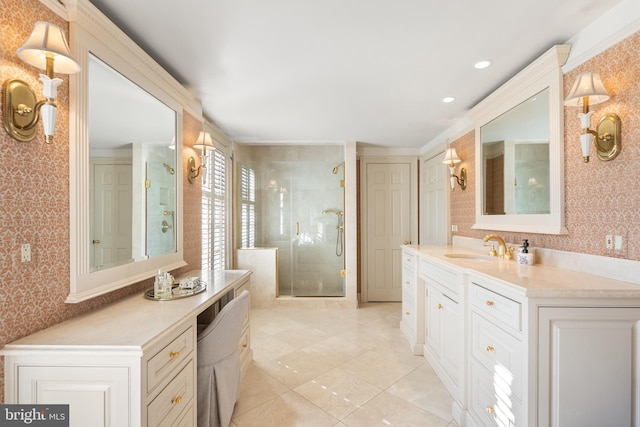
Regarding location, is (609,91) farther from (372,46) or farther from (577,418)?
(577,418)

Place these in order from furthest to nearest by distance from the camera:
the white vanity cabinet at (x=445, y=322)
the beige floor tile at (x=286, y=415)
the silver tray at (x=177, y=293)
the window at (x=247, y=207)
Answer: the window at (x=247, y=207)
the white vanity cabinet at (x=445, y=322)
the beige floor tile at (x=286, y=415)
the silver tray at (x=177, y=293)

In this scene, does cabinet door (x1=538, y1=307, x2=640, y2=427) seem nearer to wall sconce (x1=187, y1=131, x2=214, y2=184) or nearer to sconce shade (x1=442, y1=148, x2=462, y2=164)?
sconce shade (x1=442, y1=148, x2=462, y2=164)

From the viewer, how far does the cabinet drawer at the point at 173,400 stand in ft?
4.12

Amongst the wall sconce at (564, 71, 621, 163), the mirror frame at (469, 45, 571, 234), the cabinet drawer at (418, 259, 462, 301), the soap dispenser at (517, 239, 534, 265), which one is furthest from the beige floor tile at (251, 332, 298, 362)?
the wall sconce at (564, 71, 621, 163)

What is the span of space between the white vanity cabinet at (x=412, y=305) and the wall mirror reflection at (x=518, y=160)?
3.02 feet

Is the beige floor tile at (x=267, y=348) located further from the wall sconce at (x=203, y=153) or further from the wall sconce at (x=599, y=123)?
the wall sconce at (x=599, y=123)

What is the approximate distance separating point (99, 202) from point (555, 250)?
9.54ft

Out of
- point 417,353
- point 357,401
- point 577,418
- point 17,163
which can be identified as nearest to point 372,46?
point 17,163

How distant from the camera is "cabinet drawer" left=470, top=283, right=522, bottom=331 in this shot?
1.47 metres

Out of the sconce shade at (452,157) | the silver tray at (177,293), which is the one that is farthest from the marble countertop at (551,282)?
the silver tray at (177,293)

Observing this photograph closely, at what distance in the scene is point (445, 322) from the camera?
94.9 inches

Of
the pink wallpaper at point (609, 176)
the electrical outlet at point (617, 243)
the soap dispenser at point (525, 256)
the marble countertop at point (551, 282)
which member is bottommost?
the marble countertop at point (551, 282)

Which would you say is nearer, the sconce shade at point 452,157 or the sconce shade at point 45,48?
the sconce shade at point 45,48

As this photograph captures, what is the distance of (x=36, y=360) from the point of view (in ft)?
3.83
